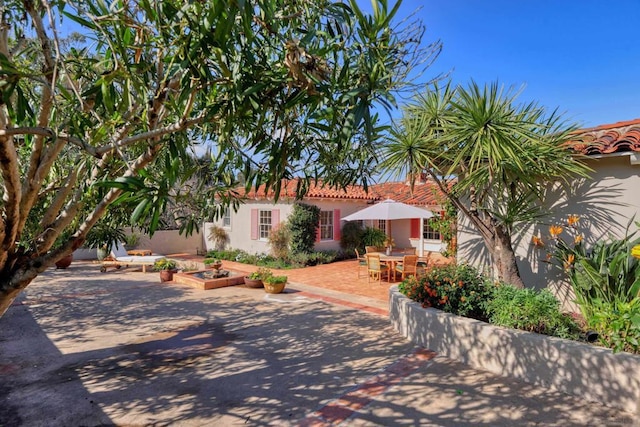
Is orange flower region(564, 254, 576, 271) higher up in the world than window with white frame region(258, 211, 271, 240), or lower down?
lower down

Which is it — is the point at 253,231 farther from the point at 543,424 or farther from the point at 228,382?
the point at 543,424

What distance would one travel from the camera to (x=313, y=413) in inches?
178

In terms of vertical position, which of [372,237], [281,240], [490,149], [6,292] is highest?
[490,149]

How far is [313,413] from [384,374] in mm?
1521

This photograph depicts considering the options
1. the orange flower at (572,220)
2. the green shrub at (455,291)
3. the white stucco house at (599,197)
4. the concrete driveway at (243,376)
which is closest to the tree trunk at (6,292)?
the concrete driveway at (243,376)

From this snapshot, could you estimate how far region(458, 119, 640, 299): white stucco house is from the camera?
6742 mm

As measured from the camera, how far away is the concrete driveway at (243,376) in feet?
14.6

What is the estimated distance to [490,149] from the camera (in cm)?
598

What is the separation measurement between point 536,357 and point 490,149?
10.5 ft

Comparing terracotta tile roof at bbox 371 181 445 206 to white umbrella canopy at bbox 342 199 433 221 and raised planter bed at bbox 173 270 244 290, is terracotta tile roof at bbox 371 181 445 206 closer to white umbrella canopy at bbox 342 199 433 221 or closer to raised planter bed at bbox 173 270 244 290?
white umbrella canopy at bbox 342 199 433 221

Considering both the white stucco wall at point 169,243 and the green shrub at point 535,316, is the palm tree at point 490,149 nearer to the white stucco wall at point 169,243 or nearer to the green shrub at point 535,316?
the green shrub at point 535,316

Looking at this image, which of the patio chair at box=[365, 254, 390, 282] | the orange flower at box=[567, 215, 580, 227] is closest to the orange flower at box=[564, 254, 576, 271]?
the orange flower at box=[567, 215, 580, 227]

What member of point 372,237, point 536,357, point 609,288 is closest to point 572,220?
point 609,288

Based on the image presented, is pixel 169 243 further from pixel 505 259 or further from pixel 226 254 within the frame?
pixel 505 259
